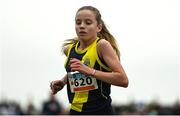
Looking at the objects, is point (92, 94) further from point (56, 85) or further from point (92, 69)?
point (56, 85)

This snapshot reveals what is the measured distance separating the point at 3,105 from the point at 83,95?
13.4 meters

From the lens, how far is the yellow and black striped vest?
7.39 meters

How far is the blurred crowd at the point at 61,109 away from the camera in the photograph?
16.0 m

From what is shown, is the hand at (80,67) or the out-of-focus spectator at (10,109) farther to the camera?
the out-of-focus spectator at (10,109)

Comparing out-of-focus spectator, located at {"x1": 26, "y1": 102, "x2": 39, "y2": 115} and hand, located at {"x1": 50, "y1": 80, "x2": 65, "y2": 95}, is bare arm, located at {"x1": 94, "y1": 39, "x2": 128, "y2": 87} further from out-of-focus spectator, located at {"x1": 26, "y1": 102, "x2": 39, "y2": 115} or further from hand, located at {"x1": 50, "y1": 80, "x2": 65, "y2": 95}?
out-of-focus spectator, located at {"x1": 26, "y1": 102, "x2": 39, "y2": 115}

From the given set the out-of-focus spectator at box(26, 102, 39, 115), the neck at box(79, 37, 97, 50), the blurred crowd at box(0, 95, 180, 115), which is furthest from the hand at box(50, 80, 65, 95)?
the out-of-focus spectator at box(26, 102, 39, 115)

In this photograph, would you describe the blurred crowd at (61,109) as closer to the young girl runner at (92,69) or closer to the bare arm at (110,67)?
the young girl runner at (92,69)

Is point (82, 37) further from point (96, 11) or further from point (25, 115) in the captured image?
point (25, 115)

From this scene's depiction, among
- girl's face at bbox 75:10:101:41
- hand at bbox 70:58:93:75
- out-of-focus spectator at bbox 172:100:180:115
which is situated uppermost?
girl's face at bbox 75:10:101:41

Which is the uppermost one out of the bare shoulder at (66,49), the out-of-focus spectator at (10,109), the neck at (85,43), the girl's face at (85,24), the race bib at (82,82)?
the girl's face at (85,24)

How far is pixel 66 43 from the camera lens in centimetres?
813

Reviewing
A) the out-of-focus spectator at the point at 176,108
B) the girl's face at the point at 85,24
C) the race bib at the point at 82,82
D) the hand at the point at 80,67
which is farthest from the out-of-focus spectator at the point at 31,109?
the hand at the point at 80,67

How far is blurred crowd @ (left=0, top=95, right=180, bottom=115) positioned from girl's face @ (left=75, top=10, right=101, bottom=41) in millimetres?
8436

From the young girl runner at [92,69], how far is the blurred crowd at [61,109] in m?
8.24
